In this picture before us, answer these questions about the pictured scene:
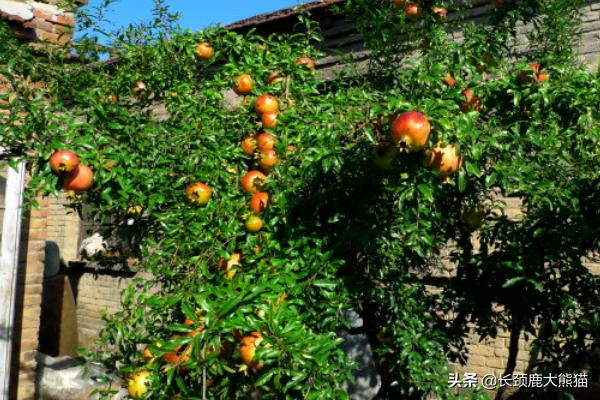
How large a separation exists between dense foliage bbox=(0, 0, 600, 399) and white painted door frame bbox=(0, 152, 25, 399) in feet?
6.18

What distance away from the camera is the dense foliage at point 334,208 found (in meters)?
1.66

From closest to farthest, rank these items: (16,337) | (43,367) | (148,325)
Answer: (148,325)
(16,337)
(43,367)

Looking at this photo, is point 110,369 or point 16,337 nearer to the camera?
point 110,369

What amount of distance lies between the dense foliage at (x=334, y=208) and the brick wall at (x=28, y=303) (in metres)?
2.14

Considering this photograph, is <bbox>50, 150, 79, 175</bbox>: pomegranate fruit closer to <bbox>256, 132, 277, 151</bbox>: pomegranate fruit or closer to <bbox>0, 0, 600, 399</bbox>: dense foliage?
<bbox>0, 0, 600, 399</bbox>: dense foliage

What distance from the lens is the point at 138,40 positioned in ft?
10.6

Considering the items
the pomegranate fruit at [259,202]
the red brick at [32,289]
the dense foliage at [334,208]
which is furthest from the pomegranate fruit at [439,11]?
the red brick at [32,289]

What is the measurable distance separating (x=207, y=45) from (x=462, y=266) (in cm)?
183

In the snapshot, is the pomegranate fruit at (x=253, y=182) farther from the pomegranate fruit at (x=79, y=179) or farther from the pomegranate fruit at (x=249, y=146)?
the pomegranate fruit at (x=79, y=179)

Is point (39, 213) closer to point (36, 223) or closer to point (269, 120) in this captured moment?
point (36, 223)

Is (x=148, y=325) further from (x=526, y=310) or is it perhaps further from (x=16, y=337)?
(x=16, y=337)

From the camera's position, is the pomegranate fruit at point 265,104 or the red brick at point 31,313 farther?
the red brick at point 31,313

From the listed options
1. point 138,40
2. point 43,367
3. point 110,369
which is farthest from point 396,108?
Result: point 43,367

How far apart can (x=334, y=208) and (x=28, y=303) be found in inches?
145
